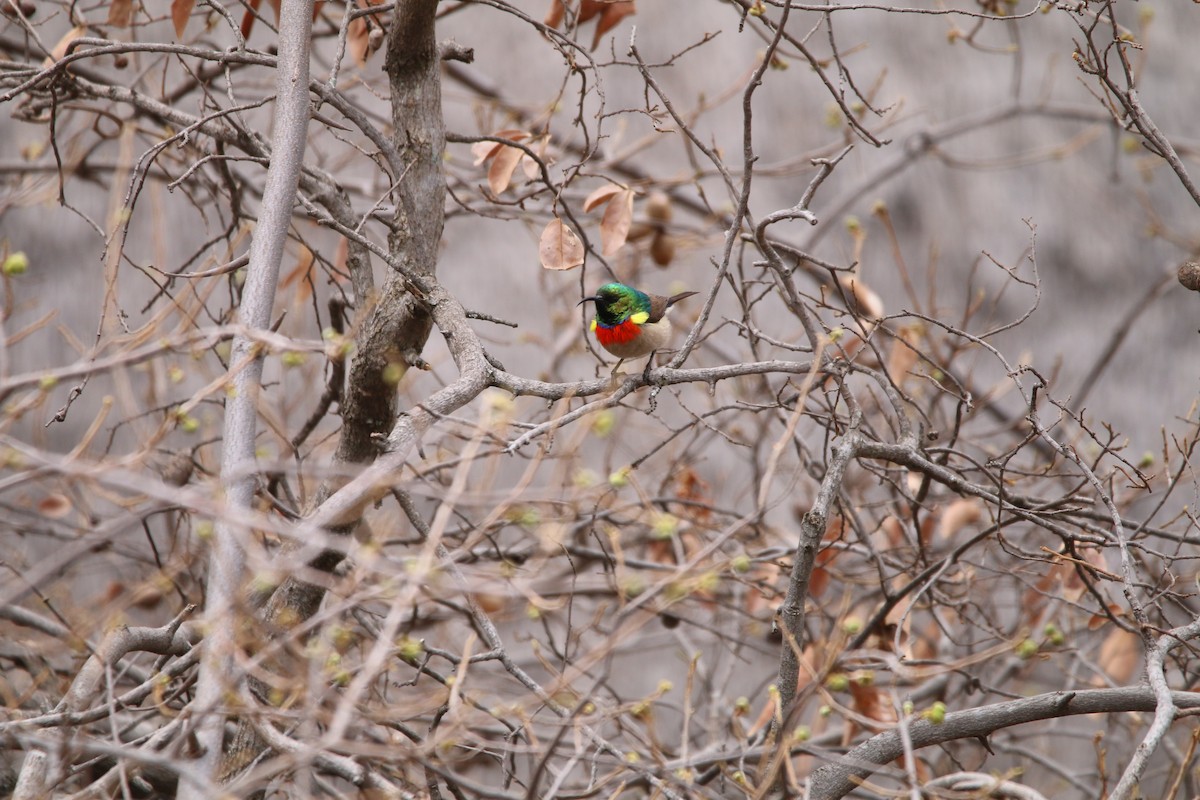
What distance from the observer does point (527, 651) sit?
5988 mm

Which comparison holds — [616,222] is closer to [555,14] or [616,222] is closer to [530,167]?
[530,167]

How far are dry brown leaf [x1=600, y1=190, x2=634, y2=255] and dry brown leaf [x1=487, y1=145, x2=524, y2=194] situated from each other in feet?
0.94

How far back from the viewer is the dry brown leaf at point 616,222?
299 cm

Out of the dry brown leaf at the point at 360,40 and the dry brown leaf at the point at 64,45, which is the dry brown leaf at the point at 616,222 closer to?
the dry brown leaf at the point at 360,40

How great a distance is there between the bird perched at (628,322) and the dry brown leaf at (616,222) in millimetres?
653

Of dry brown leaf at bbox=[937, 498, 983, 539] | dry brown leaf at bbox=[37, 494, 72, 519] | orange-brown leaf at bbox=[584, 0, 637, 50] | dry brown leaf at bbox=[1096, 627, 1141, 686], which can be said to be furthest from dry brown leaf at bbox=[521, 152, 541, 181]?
dry brown leaf at bbox=[1096, 627, 1141, 686]

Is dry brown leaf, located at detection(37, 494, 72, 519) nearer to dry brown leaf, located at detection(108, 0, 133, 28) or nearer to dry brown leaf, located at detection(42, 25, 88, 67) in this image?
dry brown leaf, located at detection(42, 25, 88, 67)

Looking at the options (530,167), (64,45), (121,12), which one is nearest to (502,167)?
(530,167)

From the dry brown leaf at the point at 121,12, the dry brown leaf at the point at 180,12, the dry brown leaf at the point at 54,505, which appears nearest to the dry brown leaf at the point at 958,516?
the dry brown leaf at the point at 180,12

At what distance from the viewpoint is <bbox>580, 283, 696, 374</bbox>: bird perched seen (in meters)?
3.70

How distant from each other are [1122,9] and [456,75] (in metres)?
4.62

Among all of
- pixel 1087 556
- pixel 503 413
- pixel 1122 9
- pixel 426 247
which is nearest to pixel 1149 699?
pixel 1087 556

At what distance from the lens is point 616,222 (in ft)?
9.96

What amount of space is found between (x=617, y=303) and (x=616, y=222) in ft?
2.51
